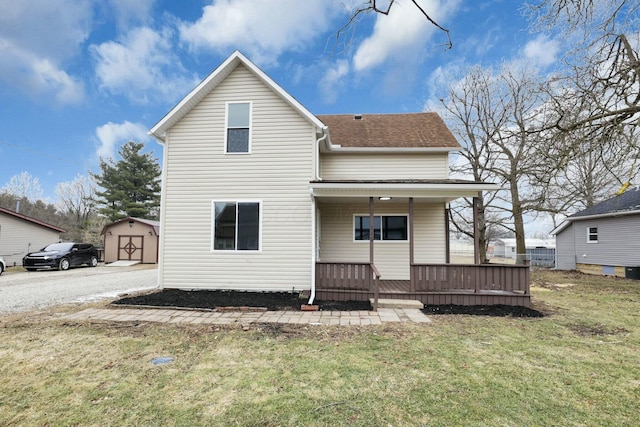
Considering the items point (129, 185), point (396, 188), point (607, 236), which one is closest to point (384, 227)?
point (396, 188)

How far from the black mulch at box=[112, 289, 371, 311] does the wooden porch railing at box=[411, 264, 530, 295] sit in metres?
1.54

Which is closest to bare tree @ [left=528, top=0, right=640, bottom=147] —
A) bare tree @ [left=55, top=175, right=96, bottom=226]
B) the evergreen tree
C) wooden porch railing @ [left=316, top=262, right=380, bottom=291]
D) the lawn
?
the lawn

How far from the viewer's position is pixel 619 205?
1694 centimetres

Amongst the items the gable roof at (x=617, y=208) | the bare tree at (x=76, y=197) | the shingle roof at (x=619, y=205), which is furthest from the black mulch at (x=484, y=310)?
the bare tree at (x=76, y=197)

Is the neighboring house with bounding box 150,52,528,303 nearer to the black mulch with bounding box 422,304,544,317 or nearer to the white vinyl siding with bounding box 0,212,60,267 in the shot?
the black mulch with bounding box 422,304,544,317

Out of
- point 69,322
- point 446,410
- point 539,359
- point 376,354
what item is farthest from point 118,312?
point 539,359

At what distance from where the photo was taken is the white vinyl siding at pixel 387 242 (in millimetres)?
10500

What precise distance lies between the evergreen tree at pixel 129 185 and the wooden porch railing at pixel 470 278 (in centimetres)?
3374

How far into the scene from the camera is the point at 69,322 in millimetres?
5996

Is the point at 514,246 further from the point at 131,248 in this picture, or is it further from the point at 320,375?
the point at 320,375

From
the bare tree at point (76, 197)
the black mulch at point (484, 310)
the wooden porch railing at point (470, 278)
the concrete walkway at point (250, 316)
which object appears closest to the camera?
the concrete walkway at point (250, 316)

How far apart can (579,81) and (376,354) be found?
8958 mm

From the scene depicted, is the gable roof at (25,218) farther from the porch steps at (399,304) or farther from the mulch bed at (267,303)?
the porch steps at (399,304)

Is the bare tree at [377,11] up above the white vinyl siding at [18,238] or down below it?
above
